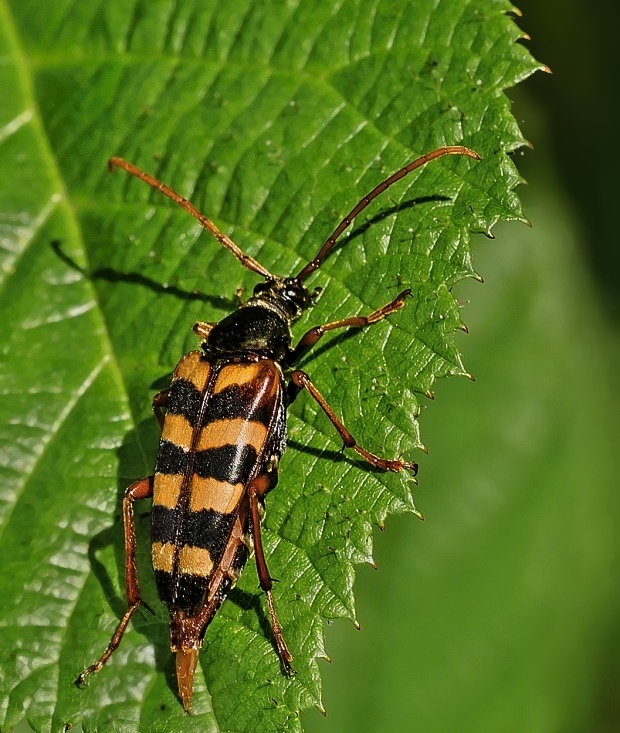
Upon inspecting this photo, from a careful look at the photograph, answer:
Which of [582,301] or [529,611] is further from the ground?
[582,301]

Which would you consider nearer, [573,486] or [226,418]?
[226,418]

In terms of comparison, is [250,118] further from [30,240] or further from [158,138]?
[30,240]

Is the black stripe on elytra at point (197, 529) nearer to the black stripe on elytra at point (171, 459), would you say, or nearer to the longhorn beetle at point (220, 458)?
the longhorn beetle at point (220, 458)

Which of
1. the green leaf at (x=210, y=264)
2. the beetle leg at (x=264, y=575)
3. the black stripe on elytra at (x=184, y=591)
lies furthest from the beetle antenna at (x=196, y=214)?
the black stripe on elytra at (x=184, y=591)

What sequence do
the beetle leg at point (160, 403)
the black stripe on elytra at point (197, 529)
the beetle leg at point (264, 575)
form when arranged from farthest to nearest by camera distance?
the beetle leg at point (160, 403) → the black stripe on elytra at point (197, 529) → the beetle leg at point (264, 575)

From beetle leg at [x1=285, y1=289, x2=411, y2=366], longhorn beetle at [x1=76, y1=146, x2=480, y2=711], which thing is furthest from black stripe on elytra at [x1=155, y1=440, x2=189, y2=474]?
beetle leg at [x1=285, y1=289, x2=411, y2=366]

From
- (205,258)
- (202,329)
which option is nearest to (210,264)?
(205,258)

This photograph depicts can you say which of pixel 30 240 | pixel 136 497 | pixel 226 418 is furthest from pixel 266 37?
pixel 136 497
